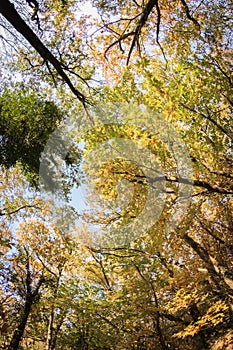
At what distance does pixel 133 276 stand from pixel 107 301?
4.46 ft

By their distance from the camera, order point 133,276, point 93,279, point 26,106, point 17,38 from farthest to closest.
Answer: point 93,279, point 133,276, point 26,106, point 17,38

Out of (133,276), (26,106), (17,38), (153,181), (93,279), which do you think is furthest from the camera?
(93,279)

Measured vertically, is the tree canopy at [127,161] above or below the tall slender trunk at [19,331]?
above

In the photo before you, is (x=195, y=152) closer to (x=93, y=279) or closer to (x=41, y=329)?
(x=93, y=279)

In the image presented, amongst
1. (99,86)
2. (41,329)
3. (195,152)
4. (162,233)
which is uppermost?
(99,86)

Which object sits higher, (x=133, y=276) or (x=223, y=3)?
(x=223, y=3)

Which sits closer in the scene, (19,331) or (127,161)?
(127,161)

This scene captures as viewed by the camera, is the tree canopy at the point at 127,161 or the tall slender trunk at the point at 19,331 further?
the tall slender trunk at the point at 19,331

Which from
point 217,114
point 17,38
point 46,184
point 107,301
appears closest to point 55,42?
point 17,38

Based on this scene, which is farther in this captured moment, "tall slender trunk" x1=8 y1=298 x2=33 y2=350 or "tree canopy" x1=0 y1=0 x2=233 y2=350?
"tall slender trunk" x1=8 y1=298 x2=33 y2=350

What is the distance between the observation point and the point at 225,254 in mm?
7469

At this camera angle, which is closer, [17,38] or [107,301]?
[17,38]

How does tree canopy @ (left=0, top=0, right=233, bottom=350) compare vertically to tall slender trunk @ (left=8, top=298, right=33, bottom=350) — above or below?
above

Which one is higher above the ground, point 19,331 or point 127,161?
point 127,161
